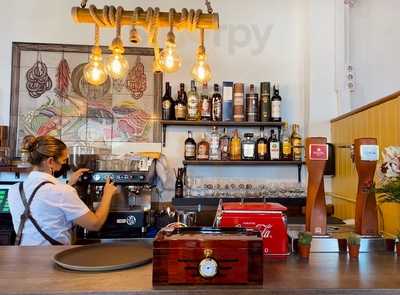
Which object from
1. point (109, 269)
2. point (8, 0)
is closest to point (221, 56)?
point (8, 0)

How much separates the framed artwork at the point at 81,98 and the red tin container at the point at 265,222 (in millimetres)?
2114

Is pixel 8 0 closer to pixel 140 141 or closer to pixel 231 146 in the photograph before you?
pixel 140 141

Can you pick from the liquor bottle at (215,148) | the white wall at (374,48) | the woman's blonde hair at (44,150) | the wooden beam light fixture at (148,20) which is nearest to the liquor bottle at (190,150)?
the liquor bottle at (215,148)

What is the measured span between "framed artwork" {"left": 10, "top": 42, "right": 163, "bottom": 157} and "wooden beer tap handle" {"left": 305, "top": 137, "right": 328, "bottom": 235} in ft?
6.86

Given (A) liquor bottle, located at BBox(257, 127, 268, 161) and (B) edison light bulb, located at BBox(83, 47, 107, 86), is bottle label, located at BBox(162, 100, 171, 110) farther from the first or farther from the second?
(B) edison light bulb, located at BBox(83, 47, 107, 86)

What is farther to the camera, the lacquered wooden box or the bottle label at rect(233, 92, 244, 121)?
the bottle label at rect(233, 92, 244, 121)

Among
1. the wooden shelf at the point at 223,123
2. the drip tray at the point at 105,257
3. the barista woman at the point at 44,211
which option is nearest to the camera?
the drip tray at the point at 105,257

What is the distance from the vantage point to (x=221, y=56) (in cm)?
354

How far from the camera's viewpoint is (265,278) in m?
1.07

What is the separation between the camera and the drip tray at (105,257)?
1.14 meters

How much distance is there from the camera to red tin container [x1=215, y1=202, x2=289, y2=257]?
1.35 m

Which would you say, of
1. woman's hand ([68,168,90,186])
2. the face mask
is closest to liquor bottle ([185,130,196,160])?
woman's hand ([68,168,90,186])

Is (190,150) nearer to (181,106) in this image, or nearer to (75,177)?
(181,106)

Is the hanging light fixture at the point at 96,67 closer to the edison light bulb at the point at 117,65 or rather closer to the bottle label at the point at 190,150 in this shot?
the edison light bulb at the point at 117,65
